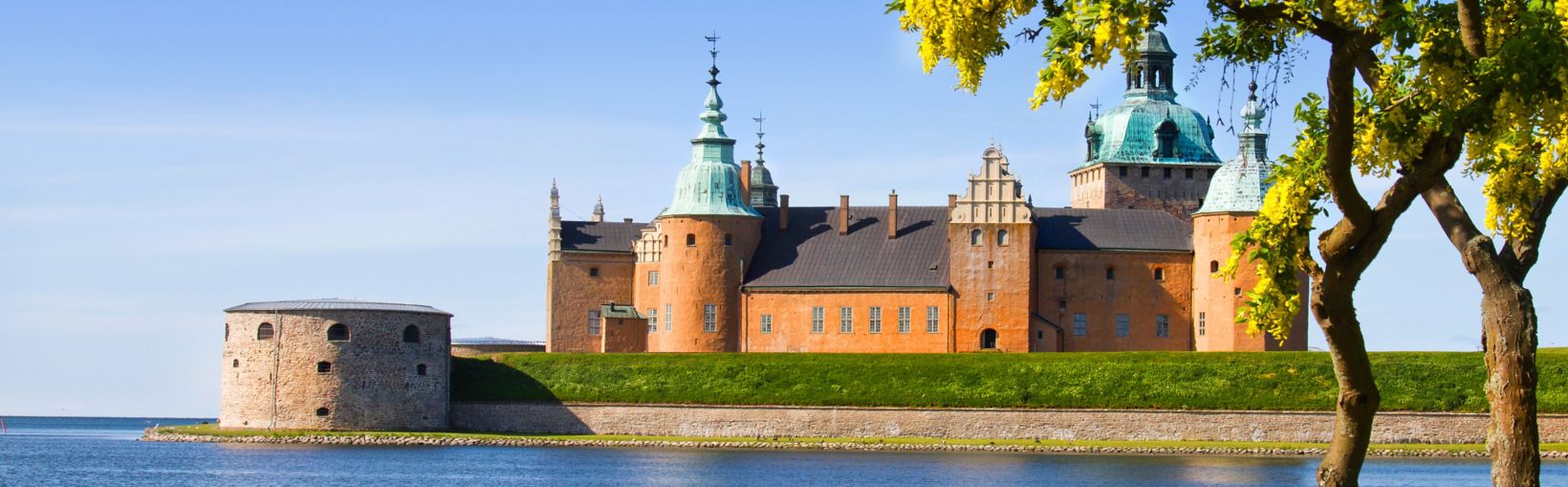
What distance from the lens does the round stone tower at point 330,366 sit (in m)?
65.6

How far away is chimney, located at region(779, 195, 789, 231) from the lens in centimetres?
7862

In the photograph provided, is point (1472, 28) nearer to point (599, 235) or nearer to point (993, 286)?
point (993, 286)

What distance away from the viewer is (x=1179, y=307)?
74.2 meters

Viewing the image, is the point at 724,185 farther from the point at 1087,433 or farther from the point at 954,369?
the point at 1087,433

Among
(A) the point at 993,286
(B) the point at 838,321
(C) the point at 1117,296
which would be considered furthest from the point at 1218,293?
(B) the point at 838,321

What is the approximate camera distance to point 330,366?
65625 millimetres

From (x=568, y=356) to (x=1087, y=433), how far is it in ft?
58.2

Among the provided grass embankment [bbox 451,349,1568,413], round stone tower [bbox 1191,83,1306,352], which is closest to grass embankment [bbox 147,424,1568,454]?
grass embankment [bbox 451,349,1568,413]

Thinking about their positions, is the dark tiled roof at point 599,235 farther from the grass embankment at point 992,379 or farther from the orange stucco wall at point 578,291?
the grass embankment at point 992,379

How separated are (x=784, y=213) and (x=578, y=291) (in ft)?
27.0

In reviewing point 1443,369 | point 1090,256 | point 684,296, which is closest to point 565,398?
point 684,296

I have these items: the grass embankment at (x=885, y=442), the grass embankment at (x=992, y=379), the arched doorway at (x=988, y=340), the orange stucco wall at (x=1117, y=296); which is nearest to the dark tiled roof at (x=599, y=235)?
the grass embankment at (x=992, y=379)

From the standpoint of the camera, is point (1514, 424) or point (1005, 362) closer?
point (1514, 424)

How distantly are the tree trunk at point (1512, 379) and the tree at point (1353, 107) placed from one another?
37.8 inches
